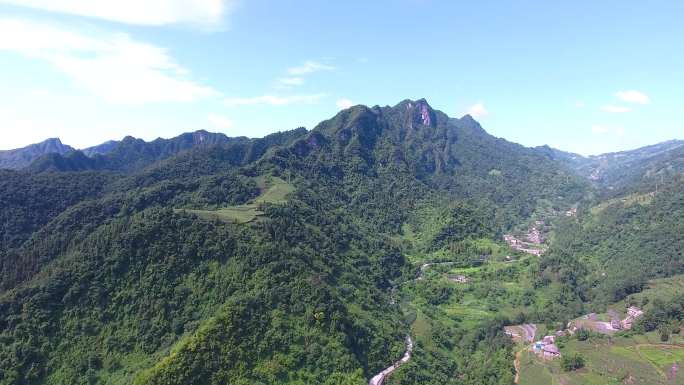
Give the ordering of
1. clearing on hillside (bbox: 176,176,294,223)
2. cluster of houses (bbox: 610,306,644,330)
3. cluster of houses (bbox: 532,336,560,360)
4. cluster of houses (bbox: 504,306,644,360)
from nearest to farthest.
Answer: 1. cluster of houses (bbox: 532,336,560,360)
2. cluster of houses (bbox: 504,306,644,360)
3. cluster of houses (bbox: 610,306,644,330)
4. clearing on hillside (bbox: 176,176,294,223)

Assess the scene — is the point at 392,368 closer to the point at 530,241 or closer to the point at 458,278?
the point at 458,278

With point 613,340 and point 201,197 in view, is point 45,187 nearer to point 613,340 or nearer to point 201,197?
point 201,197

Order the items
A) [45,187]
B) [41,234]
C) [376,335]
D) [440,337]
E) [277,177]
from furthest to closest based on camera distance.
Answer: [277,177] < [45,187] < [41,234] < [440,337] < [376,335]

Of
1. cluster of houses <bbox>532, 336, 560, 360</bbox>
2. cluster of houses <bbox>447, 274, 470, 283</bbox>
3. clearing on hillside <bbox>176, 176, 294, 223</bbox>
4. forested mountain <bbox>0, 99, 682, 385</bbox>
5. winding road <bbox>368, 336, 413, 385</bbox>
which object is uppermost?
clearing on hillside <bbox>176, 176, 294, 223</bbox>

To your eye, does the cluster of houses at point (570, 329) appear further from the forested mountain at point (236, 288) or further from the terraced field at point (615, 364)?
the forested mountain at point (236, 288)

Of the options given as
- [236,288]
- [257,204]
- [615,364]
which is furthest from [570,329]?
[257,204]

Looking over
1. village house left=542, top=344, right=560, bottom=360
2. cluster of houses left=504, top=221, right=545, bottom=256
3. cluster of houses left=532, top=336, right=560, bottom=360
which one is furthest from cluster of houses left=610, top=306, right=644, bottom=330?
cluster of houses left=504, top=221, right=545, bottom=256

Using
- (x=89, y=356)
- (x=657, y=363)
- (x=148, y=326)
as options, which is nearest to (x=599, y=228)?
(x=657, y=363)

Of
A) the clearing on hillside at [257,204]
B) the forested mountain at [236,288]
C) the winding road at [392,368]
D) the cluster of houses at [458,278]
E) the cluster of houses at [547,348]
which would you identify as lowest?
the winding road at [392,368]

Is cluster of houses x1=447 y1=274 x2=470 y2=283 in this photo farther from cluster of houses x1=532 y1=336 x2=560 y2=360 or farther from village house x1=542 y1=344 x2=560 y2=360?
village house x1=542 y1=344 x2=560 y2=360

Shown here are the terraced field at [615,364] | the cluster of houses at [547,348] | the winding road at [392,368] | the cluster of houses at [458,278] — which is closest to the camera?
the terraced field at [615,364]

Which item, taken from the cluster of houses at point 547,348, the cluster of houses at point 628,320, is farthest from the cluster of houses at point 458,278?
the cluster of houses at point 628,320
